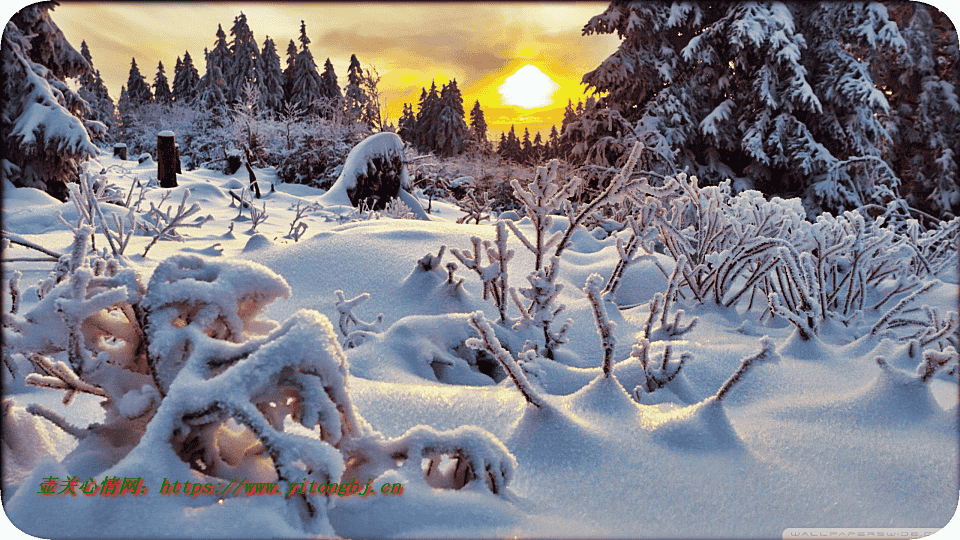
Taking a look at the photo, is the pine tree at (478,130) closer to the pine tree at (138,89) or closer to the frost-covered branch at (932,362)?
the frost-covered branch at (932,362)

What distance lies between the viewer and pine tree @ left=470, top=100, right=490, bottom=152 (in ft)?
80.5

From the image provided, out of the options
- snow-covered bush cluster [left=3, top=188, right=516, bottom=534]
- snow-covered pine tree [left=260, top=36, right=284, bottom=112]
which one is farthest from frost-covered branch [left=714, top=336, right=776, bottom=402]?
snow-covered pine tree [left=260, top=36, right=284, bottom=112]

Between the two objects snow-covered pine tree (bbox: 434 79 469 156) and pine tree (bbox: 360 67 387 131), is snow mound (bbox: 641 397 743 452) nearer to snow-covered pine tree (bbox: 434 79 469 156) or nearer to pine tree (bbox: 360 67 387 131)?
pine tree (bbox: 360 67 387 131)

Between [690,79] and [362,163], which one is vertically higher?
[690,79]

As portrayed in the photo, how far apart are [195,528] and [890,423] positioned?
164 centimetres

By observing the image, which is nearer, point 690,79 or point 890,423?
point 890,423

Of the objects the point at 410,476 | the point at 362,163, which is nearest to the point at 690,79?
the point at 362,163

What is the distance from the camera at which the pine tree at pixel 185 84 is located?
1463 inches

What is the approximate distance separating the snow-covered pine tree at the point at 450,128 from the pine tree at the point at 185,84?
2021 centimetres

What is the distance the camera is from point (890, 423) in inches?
54.4

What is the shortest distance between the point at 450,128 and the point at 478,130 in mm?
1540

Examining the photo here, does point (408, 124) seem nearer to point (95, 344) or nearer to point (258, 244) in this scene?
point (258, 244)

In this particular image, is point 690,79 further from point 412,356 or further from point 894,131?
point 412,356

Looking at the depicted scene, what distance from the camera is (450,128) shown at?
26.8m
